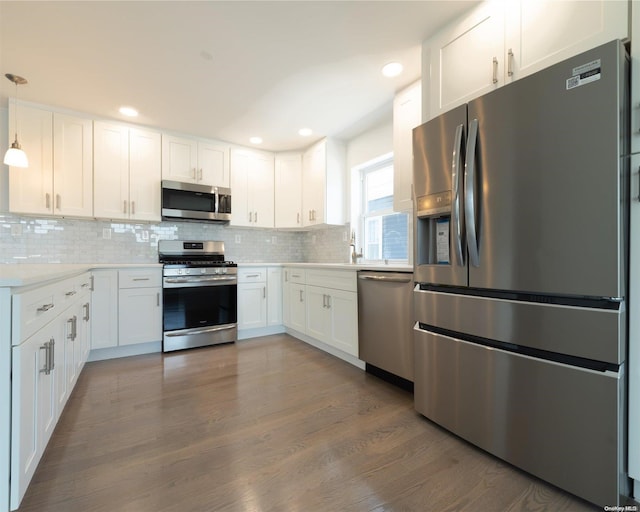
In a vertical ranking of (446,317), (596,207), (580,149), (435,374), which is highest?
(580,149)

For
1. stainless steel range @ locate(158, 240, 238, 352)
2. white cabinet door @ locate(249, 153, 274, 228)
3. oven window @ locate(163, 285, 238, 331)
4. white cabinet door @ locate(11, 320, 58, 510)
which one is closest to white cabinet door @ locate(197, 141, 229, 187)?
white cabinet door @ locate(249, 153, 274, 228)

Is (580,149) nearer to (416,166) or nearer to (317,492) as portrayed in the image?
(416,166)

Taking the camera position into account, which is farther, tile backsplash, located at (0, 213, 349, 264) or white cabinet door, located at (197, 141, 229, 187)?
white cabinet door, located at (197, 141, 229, 187)

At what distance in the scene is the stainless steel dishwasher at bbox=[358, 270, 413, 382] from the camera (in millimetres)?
2086

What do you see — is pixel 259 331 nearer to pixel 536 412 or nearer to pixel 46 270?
pixel 46 270

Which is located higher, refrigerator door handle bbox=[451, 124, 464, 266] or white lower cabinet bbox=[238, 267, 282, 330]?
refrigerator door handle bbox=[451, 124, 464, 266]

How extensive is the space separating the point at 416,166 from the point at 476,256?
27.1 inches

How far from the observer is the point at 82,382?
2.36 m

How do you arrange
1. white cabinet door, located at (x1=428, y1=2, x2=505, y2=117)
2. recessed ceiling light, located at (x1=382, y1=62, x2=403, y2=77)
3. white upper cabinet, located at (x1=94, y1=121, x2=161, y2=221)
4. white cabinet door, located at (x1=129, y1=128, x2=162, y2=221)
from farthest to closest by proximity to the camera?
1. white cabinet door, located at (x1=129, y1=128, x2=162, y2=221)
2. white upper cabinet, located at (x1=94, y1=121, x2=161, y2=221)
3. recessed ceiling light, located at (x1=382, y1=62, x2=403, y2=77)
4. white cabinet door, located at (x1=428, y1=2, x2=505, y2=117)

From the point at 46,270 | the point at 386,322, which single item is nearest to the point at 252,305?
the point at 386,322

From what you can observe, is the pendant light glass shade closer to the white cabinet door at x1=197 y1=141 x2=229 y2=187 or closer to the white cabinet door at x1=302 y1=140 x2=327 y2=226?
the white cabinet door at x1=197 y1=141 x2=229 y2=187

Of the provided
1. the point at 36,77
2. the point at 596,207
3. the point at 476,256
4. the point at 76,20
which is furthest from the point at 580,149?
the point at 36,77

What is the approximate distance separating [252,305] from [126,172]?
2.02 meters

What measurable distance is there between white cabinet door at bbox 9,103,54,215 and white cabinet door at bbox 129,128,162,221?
26.5 inches
